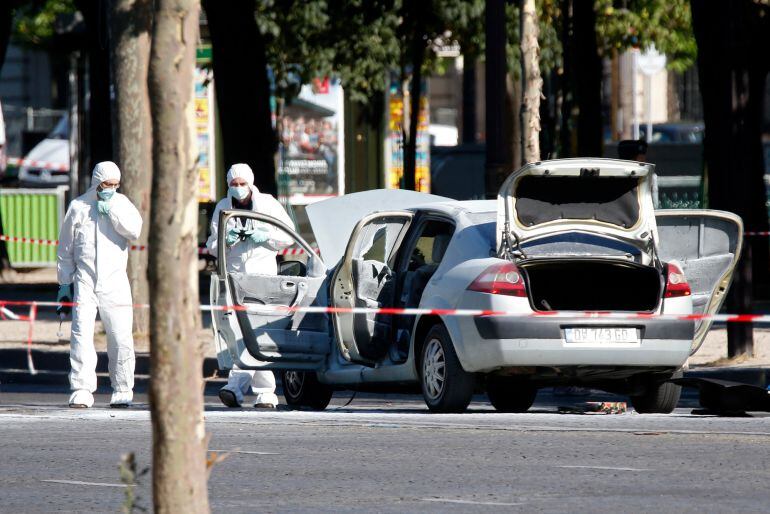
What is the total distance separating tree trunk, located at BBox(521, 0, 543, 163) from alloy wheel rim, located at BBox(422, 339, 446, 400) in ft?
15.2

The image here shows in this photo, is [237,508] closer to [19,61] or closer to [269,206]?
[269,206]

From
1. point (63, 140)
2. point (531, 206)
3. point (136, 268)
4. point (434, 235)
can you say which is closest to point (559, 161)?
point (531, 206)

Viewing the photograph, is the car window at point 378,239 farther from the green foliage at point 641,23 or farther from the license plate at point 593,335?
the green foliage at point 641,23

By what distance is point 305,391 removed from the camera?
42.4 feet

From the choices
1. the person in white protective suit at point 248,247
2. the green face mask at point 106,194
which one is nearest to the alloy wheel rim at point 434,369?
the person in white protective suit at point 248,247

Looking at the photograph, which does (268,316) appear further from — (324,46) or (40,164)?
(40,164)

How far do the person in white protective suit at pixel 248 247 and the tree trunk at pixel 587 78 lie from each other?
32.3ft

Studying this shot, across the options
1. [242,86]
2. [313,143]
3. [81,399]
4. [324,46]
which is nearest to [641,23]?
[324,46]

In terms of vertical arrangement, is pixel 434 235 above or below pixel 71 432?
above

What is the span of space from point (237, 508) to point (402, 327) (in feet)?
14.9

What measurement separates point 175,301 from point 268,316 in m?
7.24

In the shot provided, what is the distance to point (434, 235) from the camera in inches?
481

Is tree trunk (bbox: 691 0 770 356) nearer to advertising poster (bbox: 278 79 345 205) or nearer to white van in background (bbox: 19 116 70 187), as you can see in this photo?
advertising poster (bbox: 278 79 345 205)

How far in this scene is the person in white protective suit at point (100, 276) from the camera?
12.1 m
